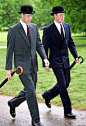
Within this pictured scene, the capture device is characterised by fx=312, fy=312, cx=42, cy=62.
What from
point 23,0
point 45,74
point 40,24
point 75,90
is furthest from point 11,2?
point 75,90

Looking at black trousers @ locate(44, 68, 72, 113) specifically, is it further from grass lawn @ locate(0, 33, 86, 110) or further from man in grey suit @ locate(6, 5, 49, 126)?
grass lawn @ locate(0, 33, 86, 110)

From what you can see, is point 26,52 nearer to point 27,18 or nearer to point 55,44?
point 27,18

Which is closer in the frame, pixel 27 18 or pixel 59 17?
pixel 27 18

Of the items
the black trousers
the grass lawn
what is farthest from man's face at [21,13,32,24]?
the grass lawn

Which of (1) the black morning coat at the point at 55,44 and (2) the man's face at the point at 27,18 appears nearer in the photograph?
(2) the man's face at the point at 27,18

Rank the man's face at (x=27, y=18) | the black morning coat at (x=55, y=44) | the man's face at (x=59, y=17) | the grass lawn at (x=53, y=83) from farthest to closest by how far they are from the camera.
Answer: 1. the grass lawn at (x=53, y=83)
2. the black morning coat at (x=55, y=44)
3. the man's face at (x=59, y=17)
4. the man's face at (x=27, y=18)

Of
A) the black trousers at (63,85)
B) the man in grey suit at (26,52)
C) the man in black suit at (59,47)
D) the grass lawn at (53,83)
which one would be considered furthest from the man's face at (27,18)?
the grass lawn at (53,83)

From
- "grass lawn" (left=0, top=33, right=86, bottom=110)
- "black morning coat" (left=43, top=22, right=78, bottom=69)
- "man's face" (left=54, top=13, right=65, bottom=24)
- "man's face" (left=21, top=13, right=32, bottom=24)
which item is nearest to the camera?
"man's face" (left=21, top=13, right=32, bottom=24)

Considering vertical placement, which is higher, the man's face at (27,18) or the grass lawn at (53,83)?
the man's face at (27,18)

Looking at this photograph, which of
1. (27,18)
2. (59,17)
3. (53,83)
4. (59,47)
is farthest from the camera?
(53,83)

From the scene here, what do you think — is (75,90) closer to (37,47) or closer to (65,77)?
(65,77)

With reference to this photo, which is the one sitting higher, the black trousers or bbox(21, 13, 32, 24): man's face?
bbox(21, 13, 32, 24): man's face

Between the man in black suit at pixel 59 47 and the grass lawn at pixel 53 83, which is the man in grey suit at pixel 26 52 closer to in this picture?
the man in black suit at pixel 59 47

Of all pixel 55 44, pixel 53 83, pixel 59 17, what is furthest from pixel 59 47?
pixel 53 83
